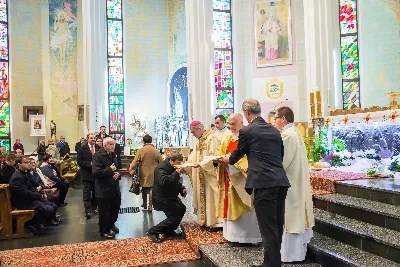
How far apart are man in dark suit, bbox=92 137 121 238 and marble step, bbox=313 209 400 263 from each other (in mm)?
3313

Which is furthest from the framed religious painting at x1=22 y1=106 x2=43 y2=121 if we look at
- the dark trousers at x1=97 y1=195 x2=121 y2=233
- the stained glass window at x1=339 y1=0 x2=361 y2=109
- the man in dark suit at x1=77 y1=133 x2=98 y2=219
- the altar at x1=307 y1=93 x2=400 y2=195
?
the dark trousers at x1=97 y1=195 x2=121 y2=233

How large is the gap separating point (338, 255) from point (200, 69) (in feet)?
41.4

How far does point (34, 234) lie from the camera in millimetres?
7473

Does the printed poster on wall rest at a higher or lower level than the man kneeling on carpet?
higher

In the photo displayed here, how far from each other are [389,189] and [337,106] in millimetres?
9928

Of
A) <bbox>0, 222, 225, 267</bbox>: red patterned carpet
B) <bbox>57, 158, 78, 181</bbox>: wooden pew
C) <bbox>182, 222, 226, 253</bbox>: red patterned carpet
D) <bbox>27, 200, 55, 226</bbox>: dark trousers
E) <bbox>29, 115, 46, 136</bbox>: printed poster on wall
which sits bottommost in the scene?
<bbox>0, 222, 225, 267</bbox>: red patterned carpet

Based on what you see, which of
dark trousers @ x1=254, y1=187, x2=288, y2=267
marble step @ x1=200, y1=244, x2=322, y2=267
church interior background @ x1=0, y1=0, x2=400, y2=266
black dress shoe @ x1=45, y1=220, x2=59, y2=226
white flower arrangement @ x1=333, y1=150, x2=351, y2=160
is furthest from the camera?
church interior background @ x1=0, y1=0, x2=400, y2=266

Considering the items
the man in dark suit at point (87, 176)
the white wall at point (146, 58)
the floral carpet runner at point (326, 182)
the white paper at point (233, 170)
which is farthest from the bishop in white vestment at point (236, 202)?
the white wall at point (146, 58)

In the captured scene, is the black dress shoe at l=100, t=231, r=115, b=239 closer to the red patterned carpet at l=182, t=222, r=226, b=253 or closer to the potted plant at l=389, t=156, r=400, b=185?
the red patterned carpet at l=182, t=222, r=226, b=253

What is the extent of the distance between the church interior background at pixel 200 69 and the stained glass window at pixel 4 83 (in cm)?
5

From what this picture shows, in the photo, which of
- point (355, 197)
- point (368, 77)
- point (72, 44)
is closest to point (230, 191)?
point (355, 197)

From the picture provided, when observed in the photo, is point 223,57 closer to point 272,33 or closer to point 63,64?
point 272,33

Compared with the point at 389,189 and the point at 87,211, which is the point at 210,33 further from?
the point at 389,189

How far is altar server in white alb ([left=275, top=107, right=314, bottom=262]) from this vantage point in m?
4.54
